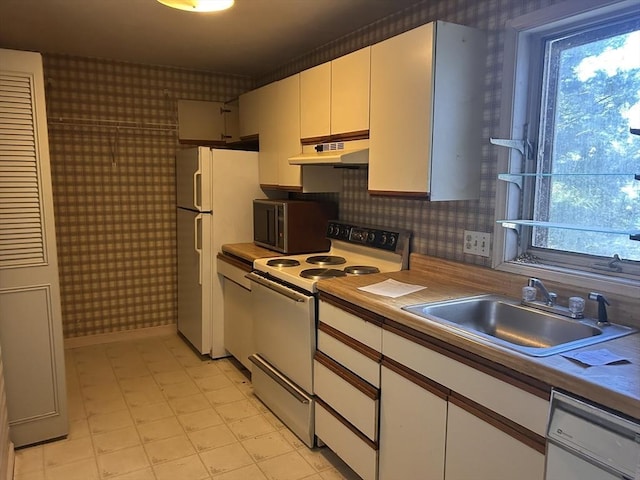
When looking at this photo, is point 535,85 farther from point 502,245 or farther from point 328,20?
point 328,20

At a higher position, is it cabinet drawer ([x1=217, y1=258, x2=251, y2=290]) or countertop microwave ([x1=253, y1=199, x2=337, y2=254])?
countertop microwave ([x1=253, y1=199, x2=337, y2=254])

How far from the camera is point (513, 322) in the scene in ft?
6.09

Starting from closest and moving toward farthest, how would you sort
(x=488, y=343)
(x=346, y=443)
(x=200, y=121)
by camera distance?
(x=488, y=343)
(x=346, y=443)
(x=200, y=121)

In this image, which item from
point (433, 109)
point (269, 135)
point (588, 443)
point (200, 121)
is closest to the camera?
point (588, 443)

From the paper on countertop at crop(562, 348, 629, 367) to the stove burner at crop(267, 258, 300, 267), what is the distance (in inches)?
63.9

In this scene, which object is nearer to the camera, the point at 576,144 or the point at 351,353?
the point at 576,144

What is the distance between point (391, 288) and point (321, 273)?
0.48 meters

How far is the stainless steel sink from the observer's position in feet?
5.21

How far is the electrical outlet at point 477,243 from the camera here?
210 cm

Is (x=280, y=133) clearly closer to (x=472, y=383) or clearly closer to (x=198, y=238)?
(x=198, y=238)

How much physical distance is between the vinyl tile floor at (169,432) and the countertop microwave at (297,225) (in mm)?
973

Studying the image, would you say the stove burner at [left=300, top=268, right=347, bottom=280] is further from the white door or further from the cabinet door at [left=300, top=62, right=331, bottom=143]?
the white door

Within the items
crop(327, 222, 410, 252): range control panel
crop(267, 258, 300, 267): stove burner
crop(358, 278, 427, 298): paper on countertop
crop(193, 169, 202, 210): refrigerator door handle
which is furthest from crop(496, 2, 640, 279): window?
crop(193, 169, 202, 210): refrigerator door handle

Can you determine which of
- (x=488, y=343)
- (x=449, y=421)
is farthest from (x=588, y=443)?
(x=449, y=421)
